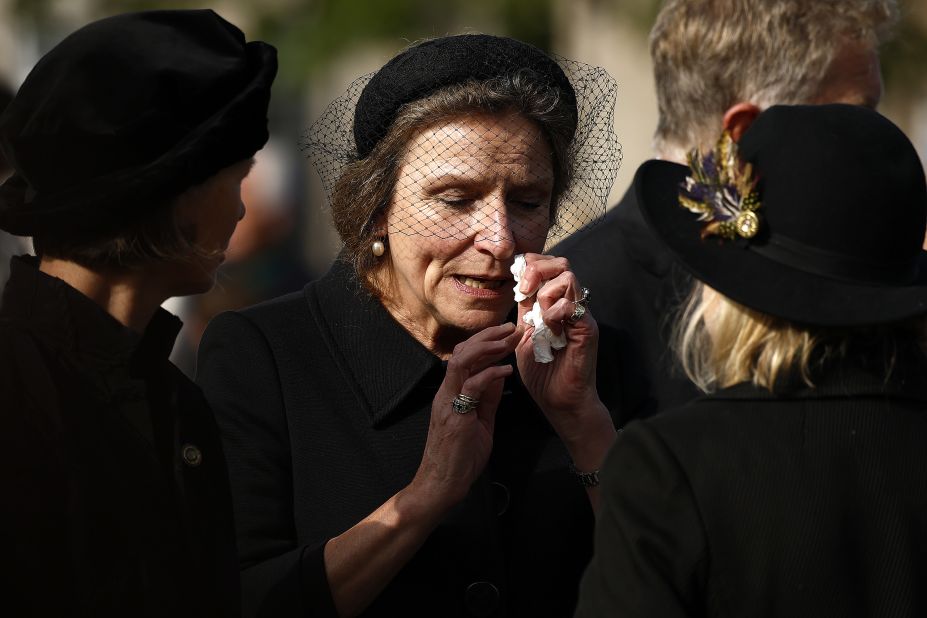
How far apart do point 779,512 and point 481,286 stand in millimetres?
1262

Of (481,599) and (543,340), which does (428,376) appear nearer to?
(543,340)

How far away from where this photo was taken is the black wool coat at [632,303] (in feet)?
11.4

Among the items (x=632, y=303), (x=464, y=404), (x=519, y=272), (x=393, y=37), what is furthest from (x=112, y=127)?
(x=393, y=37)

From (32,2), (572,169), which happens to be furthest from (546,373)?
(32,2)

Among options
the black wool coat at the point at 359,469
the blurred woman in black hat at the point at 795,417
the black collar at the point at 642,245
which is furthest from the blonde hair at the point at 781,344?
the black collar at the point at 642,245

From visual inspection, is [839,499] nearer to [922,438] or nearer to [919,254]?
[922,438]

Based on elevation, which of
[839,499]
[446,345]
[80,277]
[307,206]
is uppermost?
[80,277]

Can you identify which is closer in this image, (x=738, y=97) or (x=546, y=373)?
(x=546, y=373)

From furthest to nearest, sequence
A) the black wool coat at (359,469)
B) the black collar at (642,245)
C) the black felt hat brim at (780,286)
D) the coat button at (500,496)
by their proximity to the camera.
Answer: the black collar at (642,245)
the coat button at (500,496)
the black wool coat at (359,469)
the black felt hat brim at (780,286)

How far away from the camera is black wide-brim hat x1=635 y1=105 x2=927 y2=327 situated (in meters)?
2.15

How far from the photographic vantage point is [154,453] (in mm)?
2283

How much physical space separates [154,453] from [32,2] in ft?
28.4

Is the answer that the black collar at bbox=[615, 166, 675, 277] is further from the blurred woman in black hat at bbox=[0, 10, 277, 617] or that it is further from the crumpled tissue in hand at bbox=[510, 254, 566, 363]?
the blurred woman in black hat at bbox=[0, 10, 277, 617]

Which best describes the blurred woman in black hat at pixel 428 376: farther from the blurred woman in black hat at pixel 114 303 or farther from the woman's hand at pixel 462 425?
the blurred woman in black hat at pixel 114 303
